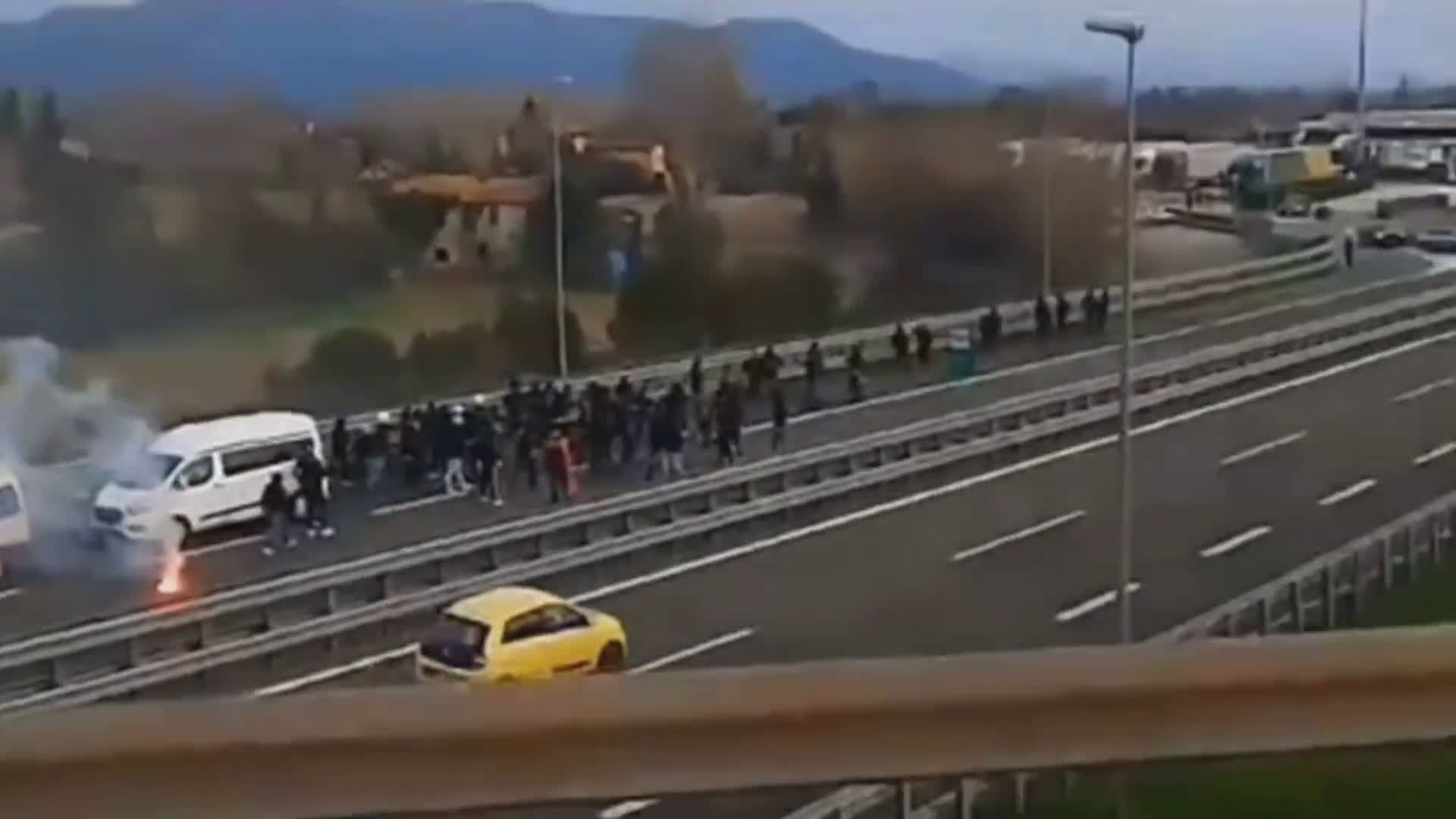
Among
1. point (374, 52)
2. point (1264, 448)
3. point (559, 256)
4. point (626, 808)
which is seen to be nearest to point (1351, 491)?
point (1264, 448)

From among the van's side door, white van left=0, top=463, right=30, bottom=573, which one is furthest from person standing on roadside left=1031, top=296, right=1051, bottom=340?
white van left=0, top=463, right=30, bottom=573

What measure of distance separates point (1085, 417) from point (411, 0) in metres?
0.85

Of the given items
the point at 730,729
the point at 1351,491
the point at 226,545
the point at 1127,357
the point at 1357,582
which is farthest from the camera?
the point at 1351,491

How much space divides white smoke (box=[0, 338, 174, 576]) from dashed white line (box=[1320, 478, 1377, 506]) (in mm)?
1277

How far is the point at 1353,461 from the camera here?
2.22 metres

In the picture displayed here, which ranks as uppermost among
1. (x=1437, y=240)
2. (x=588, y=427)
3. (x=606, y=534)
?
(x=1437, y=240)

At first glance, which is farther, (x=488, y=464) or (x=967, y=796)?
(x=488, y=464)

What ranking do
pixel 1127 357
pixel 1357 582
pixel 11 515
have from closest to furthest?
pixel 11 515 → pixel 1357 582 → pixel 1127 357

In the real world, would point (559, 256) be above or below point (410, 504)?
above

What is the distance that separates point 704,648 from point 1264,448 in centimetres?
73

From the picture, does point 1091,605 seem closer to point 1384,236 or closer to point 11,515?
point 1384,236

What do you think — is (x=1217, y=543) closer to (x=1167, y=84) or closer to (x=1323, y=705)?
(x=1167, y=84)

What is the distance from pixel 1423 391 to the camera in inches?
90.1

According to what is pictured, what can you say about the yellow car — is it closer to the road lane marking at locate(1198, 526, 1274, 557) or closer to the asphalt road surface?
the asphalt road surface
